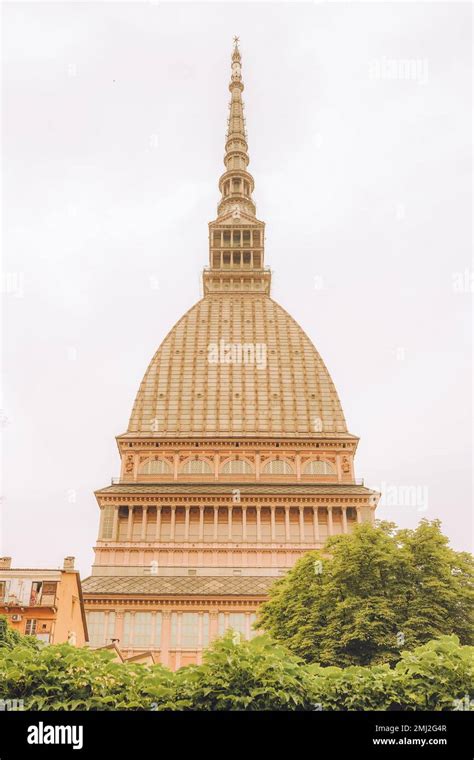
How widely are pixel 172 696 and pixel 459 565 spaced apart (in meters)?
19.6

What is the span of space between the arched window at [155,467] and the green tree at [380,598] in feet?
150

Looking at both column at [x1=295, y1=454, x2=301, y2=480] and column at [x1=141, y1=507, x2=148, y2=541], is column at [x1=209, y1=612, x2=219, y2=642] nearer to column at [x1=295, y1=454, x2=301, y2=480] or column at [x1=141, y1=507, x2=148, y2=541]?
column at [x1=141, y1=507, x2=148, y2=541]

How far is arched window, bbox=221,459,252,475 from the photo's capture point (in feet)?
264

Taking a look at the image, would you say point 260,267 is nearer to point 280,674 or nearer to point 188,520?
point 188,520

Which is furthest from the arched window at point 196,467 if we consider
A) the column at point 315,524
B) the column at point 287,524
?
the column at point 315,524

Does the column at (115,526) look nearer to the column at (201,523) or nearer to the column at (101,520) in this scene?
the column at (101,520)

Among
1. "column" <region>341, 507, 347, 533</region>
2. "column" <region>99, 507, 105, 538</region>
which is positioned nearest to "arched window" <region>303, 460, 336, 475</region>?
"column" <region>341, 507, 347, 533</region>

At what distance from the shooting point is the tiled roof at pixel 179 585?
64062 mm

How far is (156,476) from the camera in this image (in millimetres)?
80562

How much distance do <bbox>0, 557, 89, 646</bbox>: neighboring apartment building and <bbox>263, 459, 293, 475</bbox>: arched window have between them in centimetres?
3764

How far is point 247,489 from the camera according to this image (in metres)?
75.6

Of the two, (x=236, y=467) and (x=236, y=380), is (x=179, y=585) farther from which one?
(x=236, y=380)
